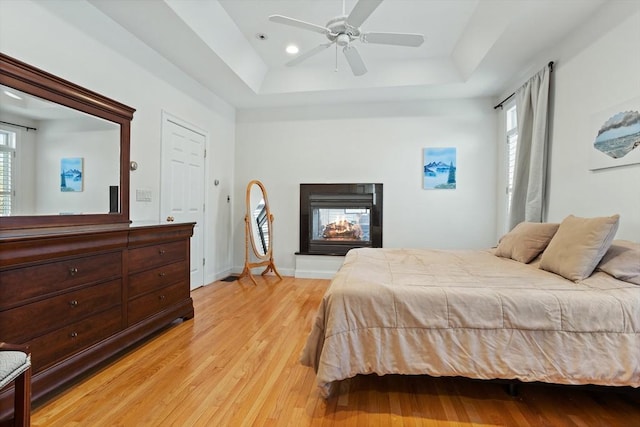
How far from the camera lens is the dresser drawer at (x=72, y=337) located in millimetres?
1562

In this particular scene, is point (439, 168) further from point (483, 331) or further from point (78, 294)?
point (78, 294)

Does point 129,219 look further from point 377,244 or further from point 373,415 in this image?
point 377,244

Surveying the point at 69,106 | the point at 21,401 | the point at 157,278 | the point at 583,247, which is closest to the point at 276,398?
the point at 21,401

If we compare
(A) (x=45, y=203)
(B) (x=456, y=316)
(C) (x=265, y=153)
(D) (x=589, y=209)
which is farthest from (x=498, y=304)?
(C) (x=265, y=153)

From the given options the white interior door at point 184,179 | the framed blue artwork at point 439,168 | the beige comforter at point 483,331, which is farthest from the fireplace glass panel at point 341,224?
the beige comforter at point 483,331

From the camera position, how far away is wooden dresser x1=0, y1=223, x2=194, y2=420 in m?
1.47

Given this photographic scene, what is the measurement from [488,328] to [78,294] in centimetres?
228

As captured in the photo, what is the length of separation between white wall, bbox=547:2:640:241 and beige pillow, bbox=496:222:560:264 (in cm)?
42

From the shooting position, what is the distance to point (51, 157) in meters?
2.11

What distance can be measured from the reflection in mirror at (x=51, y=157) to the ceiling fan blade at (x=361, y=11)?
7.03 ft

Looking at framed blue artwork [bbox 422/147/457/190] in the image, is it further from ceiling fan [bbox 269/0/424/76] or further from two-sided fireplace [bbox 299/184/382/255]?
ceiling fan [bbox 269/0/424/76]

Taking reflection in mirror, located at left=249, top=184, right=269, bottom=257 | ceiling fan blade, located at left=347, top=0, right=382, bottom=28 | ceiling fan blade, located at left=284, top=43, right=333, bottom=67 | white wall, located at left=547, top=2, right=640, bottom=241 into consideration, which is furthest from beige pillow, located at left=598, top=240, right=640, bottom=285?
reflection in mirror, located at left=249, top=184, right=269, bottom=257

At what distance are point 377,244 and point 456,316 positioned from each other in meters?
3.01

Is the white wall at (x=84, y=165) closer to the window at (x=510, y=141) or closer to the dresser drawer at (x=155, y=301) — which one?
the dresser drawer at (x=155, y=301)
